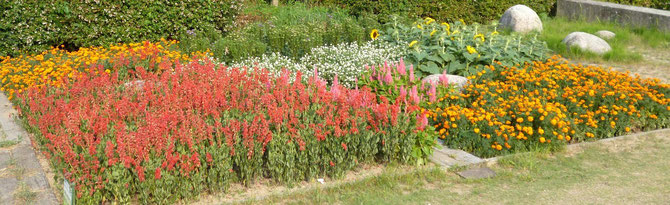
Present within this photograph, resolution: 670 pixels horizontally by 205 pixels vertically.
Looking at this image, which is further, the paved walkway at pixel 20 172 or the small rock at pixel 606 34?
the small rock at pixel 606 34

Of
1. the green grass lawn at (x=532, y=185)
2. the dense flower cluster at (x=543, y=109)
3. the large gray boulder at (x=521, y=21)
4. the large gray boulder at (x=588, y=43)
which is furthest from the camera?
the large gray boulder at (x=521, y=21)

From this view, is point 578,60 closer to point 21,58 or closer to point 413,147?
point 413,147

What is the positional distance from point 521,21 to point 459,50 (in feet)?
12.7

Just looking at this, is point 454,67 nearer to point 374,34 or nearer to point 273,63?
point 374,34

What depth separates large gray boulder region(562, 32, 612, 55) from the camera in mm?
9703

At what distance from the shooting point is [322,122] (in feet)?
16.2

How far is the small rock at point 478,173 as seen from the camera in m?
5.08

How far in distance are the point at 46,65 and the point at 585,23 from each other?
9.20m

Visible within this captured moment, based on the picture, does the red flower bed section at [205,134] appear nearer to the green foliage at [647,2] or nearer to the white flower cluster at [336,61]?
the white flower cluster at [336,61]

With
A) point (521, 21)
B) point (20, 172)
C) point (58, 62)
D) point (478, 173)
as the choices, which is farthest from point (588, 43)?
point (20, 172)

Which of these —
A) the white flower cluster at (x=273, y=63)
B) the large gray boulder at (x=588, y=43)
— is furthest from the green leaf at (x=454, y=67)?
the large gray boulder at (x=588, y=43)

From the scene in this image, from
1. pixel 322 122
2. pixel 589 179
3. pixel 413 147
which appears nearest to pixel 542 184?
pixel 589 179

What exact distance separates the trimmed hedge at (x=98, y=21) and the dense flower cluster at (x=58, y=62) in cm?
35

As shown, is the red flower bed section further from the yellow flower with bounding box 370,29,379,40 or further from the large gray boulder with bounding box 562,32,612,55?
the large gray boulder with bounding box 562,32,612,55
